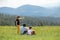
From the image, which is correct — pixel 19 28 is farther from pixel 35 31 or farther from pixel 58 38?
pixel 58 38

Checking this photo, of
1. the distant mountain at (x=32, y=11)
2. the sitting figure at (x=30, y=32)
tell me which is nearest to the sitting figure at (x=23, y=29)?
the sitting figure at (x=30, y=32)

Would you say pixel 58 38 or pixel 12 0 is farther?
pixel 12 0

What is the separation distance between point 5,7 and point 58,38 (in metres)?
1.30

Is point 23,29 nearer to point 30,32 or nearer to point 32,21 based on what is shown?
point 30,32

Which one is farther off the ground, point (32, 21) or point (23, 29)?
point (32, 21)

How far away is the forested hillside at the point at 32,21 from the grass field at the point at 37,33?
0.28 ft

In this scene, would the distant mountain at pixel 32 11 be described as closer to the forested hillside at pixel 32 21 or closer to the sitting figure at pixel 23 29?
the forested hillside at pixel 32 21

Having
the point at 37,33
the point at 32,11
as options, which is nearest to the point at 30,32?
the point at 37,33


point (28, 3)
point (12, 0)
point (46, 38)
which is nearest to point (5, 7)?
point (12, 0)

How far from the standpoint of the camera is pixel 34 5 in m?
4.48

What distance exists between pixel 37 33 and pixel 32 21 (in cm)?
27

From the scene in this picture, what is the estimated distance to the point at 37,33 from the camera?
4.42m

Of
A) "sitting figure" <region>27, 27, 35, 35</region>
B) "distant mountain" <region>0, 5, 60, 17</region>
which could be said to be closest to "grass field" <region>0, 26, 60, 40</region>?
"sitting figure" <region>27, 27, 35, 35</region>

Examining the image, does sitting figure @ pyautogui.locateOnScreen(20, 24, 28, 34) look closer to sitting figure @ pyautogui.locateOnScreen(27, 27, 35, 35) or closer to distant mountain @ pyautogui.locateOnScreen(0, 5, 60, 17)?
sitting figure @ pyautogui.locateOnScreen(27, 27, 35, 35)
